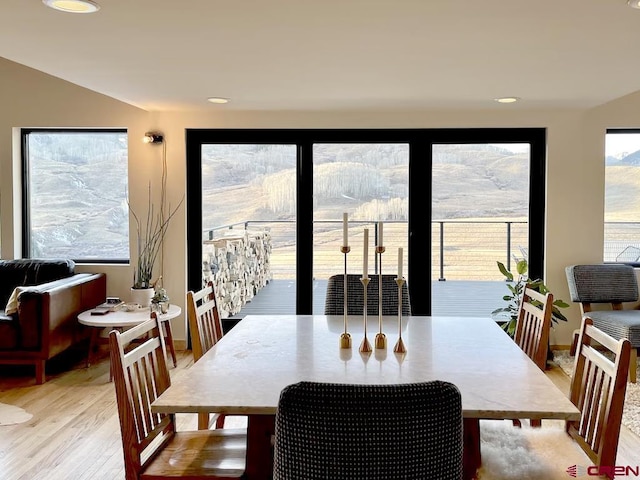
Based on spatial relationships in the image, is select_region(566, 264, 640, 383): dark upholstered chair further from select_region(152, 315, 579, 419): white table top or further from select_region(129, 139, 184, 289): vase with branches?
select_region(129, 139, 184, 289): vase with branches

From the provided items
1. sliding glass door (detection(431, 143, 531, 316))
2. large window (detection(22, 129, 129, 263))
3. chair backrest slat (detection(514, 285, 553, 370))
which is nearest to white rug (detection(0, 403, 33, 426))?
large window (detection(22, 129, 129, 263))

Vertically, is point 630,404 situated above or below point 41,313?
below

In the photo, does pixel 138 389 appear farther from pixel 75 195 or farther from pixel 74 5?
pixel 75 195

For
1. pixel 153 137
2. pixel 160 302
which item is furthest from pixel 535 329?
pixel 153 137

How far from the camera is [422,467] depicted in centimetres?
141

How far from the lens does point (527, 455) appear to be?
83.6 inches

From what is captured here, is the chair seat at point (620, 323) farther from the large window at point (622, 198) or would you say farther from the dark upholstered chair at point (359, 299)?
the dark upholstered chair at point (359, 299)

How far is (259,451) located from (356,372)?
42 centimetres

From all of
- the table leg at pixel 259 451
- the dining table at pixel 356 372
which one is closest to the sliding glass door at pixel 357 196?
the dining table at pixel 356 372

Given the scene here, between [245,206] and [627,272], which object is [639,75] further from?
[245,206]

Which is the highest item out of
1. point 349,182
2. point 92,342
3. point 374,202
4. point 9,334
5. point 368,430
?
point 349,182

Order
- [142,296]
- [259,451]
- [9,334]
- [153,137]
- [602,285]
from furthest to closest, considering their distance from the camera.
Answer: [153,137] < [142,296] < [602,285] < [9,334] < [259,451]

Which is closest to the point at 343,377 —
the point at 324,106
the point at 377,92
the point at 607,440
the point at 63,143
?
the point at 607,440

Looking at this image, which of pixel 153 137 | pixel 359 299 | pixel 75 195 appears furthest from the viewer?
pixel 75 195
